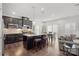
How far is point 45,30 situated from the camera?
7.04 ft

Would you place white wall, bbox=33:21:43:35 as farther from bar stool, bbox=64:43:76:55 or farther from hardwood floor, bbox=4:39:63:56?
bar stool, bbox=64:43:76:55

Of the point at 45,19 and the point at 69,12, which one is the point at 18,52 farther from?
the point at 69,12

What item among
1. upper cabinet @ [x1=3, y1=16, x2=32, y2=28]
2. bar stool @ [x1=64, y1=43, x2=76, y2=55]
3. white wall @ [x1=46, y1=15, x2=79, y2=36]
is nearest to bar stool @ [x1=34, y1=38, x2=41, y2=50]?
upper cabinet @ [x1=3, y1=16, x2=32, y2=28]

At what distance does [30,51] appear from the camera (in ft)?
7.09

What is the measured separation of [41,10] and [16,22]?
627mm

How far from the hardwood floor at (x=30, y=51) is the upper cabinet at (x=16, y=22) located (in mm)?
413

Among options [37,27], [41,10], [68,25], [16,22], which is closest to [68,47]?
[68,25]

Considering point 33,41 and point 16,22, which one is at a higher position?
point 16,22

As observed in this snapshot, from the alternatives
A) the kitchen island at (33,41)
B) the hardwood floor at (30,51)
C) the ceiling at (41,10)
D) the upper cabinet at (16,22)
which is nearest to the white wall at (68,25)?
the ceiling at (41,10)

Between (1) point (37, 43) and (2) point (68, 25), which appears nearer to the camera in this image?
(2) point (68, 25)

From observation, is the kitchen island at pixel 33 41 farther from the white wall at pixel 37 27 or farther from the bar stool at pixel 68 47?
the bar stool at pixel 68 47

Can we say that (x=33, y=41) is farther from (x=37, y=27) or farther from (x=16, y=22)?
(x=16, y=22)

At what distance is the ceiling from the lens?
6.82ft

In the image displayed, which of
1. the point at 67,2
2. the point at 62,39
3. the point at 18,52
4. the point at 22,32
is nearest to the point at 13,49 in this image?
the point at 18,52
